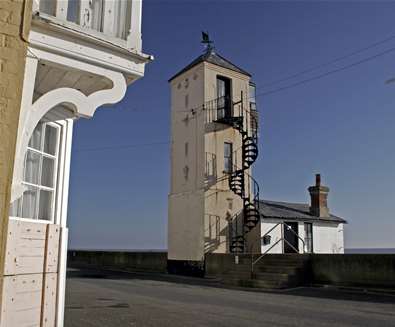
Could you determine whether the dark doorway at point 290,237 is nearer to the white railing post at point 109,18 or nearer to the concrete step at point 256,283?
the concrete step at point 256,283

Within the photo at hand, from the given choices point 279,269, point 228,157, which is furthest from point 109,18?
point 228,157

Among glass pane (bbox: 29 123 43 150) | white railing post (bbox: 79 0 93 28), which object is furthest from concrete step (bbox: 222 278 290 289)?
white railing post (bbox: 79 0 93 28)

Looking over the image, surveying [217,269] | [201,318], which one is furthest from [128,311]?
[217,269]

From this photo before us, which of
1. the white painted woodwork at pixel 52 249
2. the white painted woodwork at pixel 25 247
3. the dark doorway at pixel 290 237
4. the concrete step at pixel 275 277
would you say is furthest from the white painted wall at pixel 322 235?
the white painted woodwork at pixel 25 247

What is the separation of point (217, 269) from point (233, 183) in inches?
196

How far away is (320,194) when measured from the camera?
28156mm

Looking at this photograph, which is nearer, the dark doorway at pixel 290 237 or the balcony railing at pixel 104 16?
the balcony railing at pixel 104 16

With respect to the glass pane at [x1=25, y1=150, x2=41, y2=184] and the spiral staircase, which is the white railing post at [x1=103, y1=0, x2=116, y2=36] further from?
the spiral staircase

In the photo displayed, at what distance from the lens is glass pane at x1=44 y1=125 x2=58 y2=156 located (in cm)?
587

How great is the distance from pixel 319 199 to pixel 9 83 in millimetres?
26195

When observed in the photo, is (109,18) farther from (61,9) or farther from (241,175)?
(241,175)

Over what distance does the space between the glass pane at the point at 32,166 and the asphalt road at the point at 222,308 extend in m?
4.22

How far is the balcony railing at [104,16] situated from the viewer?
4824mm

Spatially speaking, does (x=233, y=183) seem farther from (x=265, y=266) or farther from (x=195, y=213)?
(x=265, y=266)
